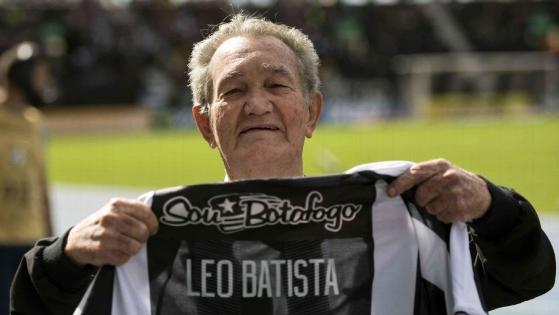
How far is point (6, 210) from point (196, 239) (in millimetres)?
3497

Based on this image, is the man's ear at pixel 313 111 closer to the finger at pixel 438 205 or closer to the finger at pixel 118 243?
the finger at pixel 438 205

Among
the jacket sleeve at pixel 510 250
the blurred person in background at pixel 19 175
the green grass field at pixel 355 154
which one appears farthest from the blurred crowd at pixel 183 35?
the jacket sleeve at pixel 510 250

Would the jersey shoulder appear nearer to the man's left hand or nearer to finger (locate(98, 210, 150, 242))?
the man's left hand

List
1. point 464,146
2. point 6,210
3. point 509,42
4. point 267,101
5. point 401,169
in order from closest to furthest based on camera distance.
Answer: point 401,169, point 267,101, point 6,210, point 464,146, point 509,42

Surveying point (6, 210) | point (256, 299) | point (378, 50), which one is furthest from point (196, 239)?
point (378, 50)

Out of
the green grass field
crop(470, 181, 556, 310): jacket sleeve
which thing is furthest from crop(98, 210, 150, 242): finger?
the green grass field

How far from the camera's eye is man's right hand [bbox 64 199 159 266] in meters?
2.39

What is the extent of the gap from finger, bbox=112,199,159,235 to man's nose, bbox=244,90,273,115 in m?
0.54

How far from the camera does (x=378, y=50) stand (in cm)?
4091

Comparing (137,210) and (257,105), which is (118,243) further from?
(257,105)

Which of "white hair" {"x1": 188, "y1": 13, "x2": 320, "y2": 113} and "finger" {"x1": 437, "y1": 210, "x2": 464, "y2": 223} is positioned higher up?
"white hair" {"x1": 188, "y1": 13, "x2": 320, "y2": 113}

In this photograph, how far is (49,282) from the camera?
8.58 feet

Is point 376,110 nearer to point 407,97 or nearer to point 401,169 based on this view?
point 407,97

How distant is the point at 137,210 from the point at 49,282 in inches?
14.7
